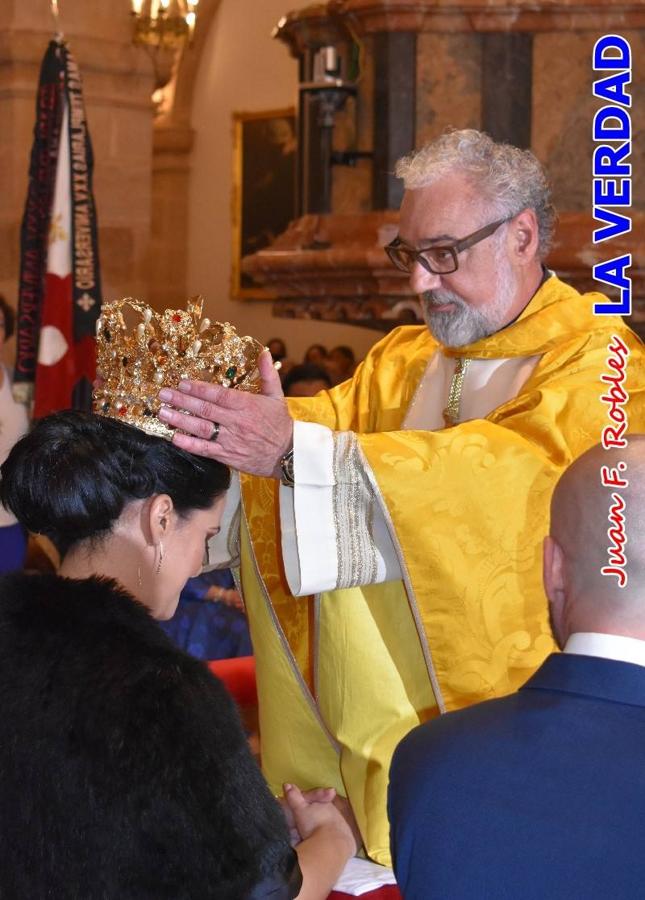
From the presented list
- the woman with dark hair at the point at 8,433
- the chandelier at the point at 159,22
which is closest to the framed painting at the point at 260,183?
the chandelier at the point at 159,22

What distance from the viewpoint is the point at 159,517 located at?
2.12 m

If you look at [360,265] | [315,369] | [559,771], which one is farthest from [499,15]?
[559,771]

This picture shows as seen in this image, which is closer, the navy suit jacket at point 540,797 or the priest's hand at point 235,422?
the navy suit jacket at point 540,797

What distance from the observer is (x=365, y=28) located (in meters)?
5.48

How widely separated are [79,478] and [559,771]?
865 millimetres

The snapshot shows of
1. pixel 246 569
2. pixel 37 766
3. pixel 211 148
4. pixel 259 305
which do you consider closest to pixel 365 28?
pixel 246 569

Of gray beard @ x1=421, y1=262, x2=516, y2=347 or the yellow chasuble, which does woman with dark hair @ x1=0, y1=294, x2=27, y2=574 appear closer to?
the yellow chasuble

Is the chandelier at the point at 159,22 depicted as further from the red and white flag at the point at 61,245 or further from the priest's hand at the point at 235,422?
the priest's hand at the point at 235,422

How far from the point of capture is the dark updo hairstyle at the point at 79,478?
2059 mm

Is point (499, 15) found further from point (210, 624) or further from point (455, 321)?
point (455, 321)

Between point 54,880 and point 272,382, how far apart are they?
112cm

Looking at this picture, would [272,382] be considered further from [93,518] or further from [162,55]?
[162,55]

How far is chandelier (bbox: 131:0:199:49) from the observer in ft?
29.2

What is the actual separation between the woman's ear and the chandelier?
24.0 feet
